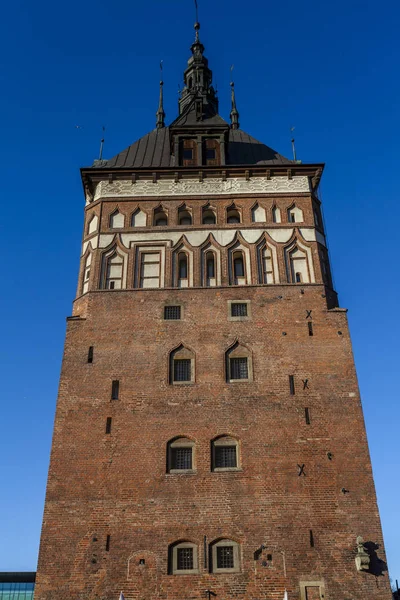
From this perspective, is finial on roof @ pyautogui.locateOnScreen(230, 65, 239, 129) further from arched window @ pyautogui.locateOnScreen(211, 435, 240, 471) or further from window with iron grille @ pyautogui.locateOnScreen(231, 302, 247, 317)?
arched window @ pyautogui.locateOnScreen(211, 435, 240, 471)

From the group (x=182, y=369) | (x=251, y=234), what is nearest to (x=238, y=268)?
(x=251, y=234)

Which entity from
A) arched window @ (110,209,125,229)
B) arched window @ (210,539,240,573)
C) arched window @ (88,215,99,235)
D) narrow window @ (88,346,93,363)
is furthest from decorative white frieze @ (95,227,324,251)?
arched window @ (210,539,240,573)

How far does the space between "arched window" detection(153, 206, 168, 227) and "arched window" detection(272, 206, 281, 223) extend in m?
4.72

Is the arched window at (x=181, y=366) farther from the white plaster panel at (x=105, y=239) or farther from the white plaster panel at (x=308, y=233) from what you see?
the white plaster panel at (x=308, y=233)

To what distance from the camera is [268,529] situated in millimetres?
18734

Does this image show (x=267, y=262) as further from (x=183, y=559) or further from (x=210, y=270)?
(x=183, y=559)

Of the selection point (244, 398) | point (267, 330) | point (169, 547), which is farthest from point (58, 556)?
point (267, 330)

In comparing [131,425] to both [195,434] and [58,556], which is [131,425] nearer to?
[195,434]

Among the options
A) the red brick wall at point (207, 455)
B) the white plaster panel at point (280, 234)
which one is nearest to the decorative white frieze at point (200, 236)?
the white plaster panel at point (280, 234)

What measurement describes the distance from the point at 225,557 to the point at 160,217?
14301 mm

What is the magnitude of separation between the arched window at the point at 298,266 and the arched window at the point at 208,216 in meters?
3.78

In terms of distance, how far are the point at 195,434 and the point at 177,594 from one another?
5001mm

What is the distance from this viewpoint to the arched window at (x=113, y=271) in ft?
79.5

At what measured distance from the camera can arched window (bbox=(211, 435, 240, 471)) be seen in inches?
791
